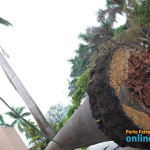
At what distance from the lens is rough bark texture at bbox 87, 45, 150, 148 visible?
167 cm

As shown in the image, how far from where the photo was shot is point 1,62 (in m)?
10.7

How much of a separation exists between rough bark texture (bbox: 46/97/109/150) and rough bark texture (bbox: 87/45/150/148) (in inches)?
8.6

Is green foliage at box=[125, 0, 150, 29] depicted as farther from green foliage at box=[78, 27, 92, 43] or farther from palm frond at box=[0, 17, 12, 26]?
green foliage at box=[78, 27, 92, 43]

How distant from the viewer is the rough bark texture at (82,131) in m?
2.23

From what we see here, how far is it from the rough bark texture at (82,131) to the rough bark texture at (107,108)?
0.22 m

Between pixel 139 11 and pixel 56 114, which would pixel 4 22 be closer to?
pixel 139 11

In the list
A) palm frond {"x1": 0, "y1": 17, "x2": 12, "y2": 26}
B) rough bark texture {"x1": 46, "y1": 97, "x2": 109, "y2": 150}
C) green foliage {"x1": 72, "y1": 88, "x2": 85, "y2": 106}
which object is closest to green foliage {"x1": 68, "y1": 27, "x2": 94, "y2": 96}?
green foliage {"x1": 72, "y1": 88, "x2": 85, "y2": 106}

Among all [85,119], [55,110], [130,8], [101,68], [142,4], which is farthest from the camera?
[55,110]

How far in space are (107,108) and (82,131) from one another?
0.82 meters

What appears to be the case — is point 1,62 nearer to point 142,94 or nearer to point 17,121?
point 142,94

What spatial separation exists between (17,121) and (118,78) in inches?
1123

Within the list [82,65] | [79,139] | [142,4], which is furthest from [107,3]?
[79,139]
